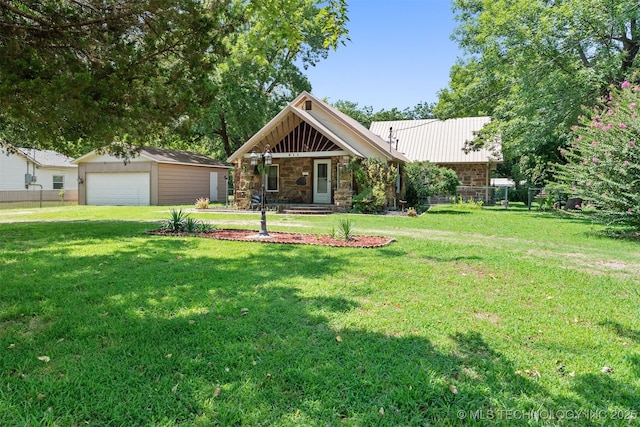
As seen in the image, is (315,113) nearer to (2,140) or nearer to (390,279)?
(2,140)

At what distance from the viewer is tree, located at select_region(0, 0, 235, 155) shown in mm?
5715

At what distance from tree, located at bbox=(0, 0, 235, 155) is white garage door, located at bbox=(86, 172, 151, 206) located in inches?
644

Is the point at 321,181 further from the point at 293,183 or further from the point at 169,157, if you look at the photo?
the point at 169,157

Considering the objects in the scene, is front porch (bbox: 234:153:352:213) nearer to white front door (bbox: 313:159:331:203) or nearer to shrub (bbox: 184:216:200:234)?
white front door (bbox: 313:159:331:203)

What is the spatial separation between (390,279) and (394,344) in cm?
209

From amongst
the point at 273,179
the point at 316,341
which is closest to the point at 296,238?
the point at 316,341

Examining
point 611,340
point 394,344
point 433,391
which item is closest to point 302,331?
point 394,344

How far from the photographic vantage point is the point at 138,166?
23.0 metres

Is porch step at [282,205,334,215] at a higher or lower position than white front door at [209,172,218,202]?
lower

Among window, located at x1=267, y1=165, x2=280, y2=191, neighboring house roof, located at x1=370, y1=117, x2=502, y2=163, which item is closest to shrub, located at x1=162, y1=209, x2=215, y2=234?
window, located at x1=267, y1=165, x2=280, y2=191

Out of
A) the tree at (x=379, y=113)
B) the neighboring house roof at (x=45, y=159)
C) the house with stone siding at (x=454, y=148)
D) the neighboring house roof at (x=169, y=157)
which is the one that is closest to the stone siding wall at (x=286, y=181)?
the house with stone siding at (x=454, y=148)

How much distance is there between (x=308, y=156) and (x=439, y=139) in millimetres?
12862

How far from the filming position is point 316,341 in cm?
344

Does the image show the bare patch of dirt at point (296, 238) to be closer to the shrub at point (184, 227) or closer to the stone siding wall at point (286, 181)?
the shrub at point (184, 227)
